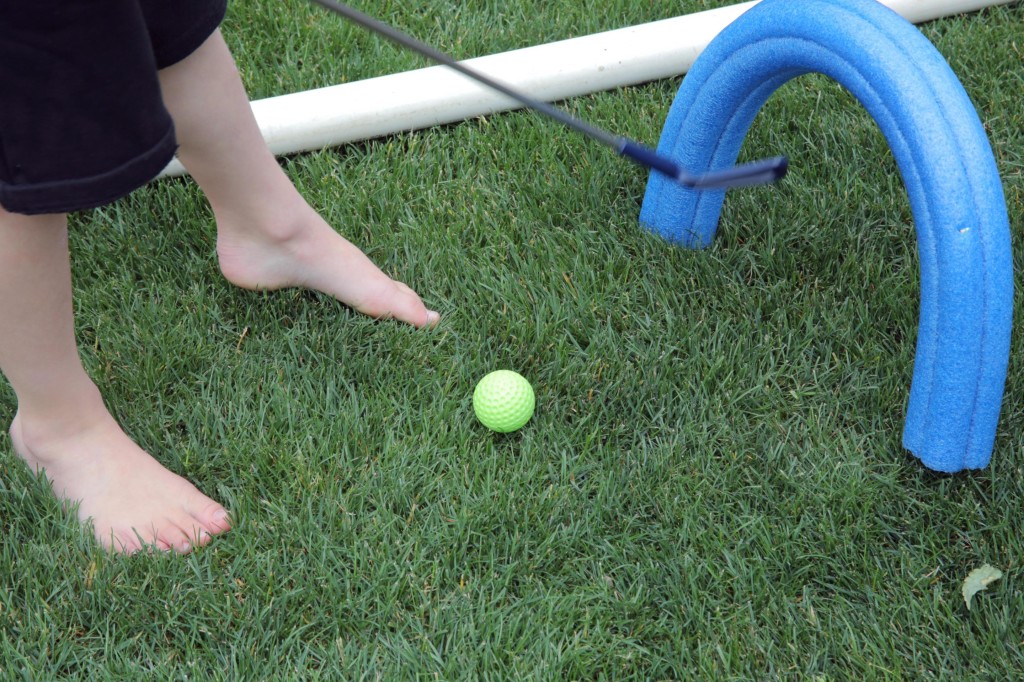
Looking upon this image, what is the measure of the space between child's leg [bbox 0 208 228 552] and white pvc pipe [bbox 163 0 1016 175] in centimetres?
89

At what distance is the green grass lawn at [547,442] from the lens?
64.2 inches

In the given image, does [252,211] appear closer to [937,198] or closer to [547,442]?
[547,442]

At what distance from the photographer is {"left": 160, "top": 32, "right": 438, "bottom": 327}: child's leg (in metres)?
1.75

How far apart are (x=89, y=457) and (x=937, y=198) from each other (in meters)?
1.63

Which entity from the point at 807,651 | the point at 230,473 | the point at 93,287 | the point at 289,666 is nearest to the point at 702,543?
the point at 807,651

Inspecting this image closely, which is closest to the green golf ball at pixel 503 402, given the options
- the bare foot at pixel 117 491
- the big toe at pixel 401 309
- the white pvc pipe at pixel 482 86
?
the big toe at pixel 401 309

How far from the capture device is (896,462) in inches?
72.3

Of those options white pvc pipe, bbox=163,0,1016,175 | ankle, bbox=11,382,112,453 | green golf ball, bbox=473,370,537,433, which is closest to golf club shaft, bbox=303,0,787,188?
green golf ball, bbox=473,370,537,433

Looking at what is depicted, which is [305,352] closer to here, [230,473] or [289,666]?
[230,473]

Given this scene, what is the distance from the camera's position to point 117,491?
1.80 meters

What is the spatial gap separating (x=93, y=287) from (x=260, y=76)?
2.82ft

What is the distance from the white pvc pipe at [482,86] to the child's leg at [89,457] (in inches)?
35.0

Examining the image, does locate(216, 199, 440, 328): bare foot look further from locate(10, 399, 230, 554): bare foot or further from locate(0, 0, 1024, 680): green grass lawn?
locate(10, 399, 230, 554): bare foot

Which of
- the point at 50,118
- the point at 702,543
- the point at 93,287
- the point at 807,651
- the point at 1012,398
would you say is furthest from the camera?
the point at 93,287
